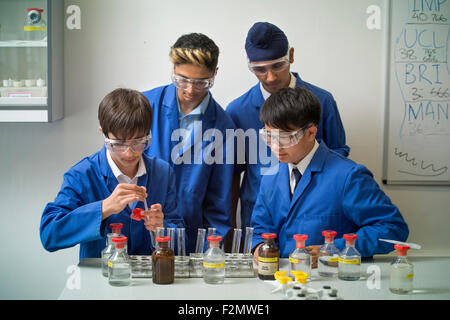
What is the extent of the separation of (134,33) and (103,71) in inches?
12.9

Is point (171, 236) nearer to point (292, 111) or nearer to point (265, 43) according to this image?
point (292, 111)

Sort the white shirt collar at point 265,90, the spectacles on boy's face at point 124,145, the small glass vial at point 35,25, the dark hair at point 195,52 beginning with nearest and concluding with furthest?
1. the spectacles on boy's face at point 124,145
2. the dark hair at point 195,52
3. the white shirt collar at point 265,90
4. the small glass vial at point 35,25

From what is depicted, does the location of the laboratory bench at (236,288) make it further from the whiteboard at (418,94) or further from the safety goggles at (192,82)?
the whiteboard at (418,94)

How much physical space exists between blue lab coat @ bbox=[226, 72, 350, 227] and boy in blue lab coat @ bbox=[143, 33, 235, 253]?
19 centimetres

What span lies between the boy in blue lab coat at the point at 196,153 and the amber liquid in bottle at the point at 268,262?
83cm

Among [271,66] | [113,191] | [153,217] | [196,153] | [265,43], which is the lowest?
[153,217]

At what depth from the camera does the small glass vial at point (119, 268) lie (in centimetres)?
173

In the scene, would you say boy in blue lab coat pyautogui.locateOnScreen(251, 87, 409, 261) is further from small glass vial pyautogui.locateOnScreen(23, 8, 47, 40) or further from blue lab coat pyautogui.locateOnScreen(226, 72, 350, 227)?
small glass vial pyautogui.locateOnScreen(23, 8, 47, 40)

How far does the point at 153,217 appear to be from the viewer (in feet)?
6.37

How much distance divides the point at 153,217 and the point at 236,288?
0.45 m

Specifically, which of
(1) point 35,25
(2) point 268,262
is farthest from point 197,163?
(1) point 35,25

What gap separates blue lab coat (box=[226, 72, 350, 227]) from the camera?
274 centimetres

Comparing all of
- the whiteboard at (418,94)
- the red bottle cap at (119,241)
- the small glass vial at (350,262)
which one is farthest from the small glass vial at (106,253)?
the whiteboard at (418,94)
